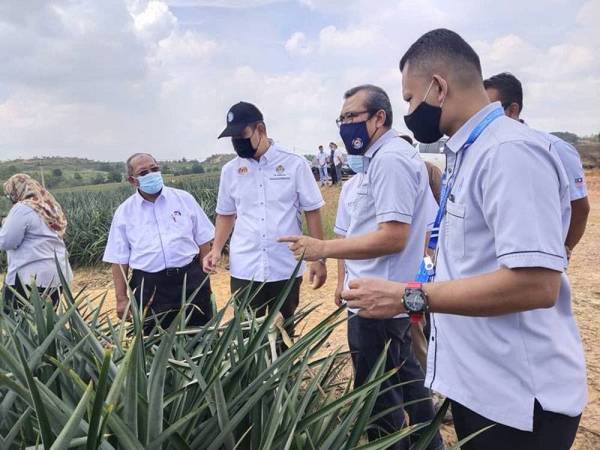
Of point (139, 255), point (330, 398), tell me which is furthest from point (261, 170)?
point (330, 398)

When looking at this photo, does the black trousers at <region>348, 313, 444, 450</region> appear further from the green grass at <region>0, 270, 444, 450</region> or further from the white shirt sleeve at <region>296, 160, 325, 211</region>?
the white shirt sleeve at <region>296, 160, 325, 211</region>

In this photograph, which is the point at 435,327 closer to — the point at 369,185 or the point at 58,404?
the point at 369,185

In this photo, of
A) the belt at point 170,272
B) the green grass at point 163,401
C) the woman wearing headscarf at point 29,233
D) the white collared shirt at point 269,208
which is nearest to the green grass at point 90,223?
the woman wearing headscarf at point 29,233

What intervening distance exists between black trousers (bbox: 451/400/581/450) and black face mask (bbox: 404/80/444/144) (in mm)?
880

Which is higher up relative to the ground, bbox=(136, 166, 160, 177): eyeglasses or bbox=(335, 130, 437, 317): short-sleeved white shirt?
bbox=(136, 166, 160, 177): eyeglasses

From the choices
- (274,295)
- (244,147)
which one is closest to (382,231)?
(274,295)

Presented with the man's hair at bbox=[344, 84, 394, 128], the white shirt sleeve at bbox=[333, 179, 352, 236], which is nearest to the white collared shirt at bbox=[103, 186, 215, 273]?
the white shirt sleeve at bbox=[333, 179, 352, 236]

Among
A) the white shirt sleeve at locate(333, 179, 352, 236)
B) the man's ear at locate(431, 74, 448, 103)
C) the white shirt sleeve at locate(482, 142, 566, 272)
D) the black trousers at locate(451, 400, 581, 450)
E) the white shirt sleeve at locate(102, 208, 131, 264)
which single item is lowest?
the black trousers at locate(451, 400, 581, 450)

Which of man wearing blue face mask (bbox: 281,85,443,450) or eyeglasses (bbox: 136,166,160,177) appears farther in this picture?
eyeglasses (bbox: 136,166,160,177)

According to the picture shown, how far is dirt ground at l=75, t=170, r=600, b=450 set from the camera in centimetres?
313

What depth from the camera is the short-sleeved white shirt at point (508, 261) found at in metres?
1.27

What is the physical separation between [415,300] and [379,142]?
1.27 meters

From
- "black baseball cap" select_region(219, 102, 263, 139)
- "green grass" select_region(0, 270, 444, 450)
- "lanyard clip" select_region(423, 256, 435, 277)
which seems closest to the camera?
"green grass" select_region(0, 270, 444, 450)

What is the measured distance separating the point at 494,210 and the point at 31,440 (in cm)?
145
